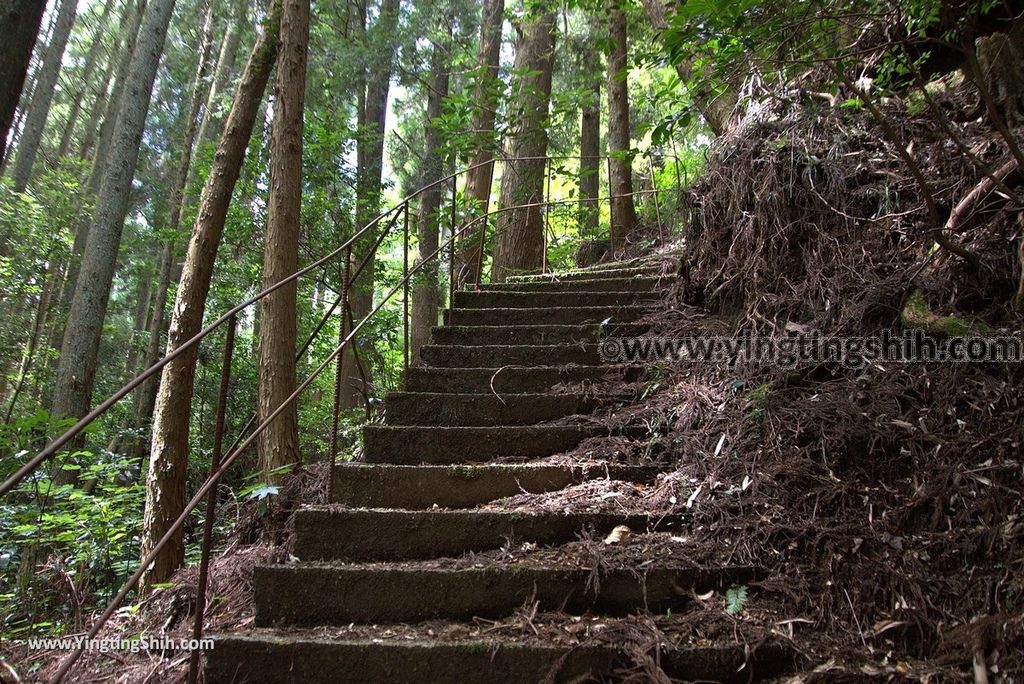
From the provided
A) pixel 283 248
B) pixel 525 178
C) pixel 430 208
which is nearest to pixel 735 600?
pixel 283 248

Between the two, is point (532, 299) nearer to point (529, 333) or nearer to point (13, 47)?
point (529, 333)

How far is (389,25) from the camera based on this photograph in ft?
27.3

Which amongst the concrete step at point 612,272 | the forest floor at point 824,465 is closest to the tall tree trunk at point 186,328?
the forest floor at point 824,465

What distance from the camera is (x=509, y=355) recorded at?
3863mm

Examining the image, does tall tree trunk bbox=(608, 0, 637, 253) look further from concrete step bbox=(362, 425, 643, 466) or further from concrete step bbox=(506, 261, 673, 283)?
concrete step bbox=(362, 425, 643, 466)

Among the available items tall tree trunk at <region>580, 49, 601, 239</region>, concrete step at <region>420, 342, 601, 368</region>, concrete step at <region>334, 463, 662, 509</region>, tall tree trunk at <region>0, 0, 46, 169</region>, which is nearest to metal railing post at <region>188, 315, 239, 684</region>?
concrete step at <region>334, 463, 662, 509</region>

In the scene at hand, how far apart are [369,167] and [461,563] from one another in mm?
7330

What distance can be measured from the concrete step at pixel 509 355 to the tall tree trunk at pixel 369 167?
257 cm

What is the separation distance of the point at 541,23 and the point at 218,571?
24.1 ft

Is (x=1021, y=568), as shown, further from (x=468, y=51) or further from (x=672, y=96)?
(x=468, y=51)

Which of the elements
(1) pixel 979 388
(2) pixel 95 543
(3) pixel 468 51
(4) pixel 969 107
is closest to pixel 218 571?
(2) pixel 95 543

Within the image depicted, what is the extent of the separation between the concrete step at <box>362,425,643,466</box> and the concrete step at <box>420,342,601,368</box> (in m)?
0.77

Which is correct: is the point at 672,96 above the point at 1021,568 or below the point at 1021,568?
above

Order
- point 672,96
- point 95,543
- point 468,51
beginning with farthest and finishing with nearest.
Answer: point 468,51 < point 95,543 < point 672,96
